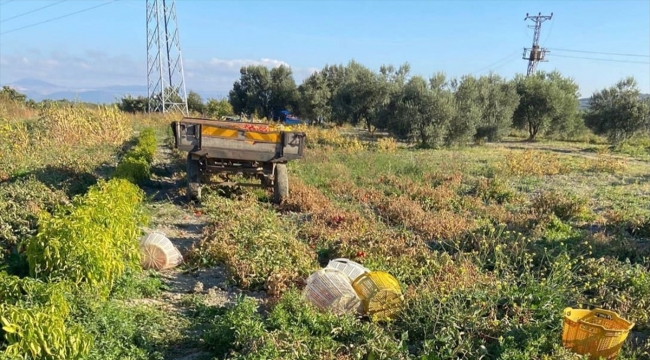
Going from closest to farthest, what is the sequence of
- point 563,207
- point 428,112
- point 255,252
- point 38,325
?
point 38,325
point 255,252
point 563,207
point 428,112

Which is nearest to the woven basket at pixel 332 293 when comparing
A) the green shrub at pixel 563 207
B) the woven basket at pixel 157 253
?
the woven basket at pixel 157 253

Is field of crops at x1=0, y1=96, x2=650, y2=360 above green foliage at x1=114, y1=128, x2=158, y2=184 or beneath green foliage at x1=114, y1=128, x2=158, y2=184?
beneath

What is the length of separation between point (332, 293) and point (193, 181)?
5.20 meters

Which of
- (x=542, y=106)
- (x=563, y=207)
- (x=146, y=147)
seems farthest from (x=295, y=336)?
(x=542, y=106)

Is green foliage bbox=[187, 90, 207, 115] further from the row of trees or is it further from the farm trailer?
the farm trailer

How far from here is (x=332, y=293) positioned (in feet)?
14.4

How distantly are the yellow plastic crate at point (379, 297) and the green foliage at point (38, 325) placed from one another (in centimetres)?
229

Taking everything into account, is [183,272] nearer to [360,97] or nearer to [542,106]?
[360,97]

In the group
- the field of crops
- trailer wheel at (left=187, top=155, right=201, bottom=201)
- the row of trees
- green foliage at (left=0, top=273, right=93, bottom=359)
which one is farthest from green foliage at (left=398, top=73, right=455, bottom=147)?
green foliage at (left=0, top=273, right=93, bottom=359)

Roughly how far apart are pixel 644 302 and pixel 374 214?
182 inches

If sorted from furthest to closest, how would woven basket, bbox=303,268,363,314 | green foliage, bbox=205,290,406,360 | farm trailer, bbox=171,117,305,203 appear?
farm trailer, bbox=171,117,305,203
woven basket, bbox=303,268,363,314
green foliage, bbox=205,290,406,360

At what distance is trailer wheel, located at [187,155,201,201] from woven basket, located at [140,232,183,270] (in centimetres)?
293

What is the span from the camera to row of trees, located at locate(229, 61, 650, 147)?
22656 mm

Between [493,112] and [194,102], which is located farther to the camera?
[194,102]
